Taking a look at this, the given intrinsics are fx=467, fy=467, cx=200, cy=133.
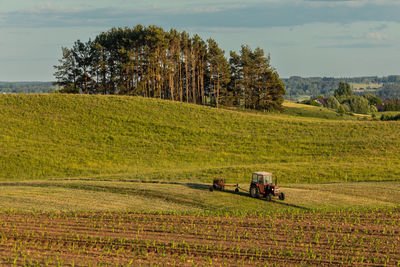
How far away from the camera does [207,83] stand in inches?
4496

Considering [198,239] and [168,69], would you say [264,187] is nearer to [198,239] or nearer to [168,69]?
[198,239]

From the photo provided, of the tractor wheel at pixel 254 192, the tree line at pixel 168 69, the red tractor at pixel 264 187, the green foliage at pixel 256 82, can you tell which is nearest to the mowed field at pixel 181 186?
the red tractor at pixel 264 187

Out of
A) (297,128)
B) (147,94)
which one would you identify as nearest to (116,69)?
(147,94)

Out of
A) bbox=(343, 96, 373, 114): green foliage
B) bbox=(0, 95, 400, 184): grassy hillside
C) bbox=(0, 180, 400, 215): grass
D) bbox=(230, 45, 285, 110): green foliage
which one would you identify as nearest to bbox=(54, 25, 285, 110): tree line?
bbox=(230, 45, 285, 110): green foliage

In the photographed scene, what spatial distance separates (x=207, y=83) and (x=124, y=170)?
220ft

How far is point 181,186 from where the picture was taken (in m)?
37.8

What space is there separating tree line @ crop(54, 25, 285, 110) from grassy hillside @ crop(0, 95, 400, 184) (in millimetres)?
16057

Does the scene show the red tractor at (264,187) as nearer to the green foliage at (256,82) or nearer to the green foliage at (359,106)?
the green foliage at (256,82)

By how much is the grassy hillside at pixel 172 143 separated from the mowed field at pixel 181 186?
21 cm

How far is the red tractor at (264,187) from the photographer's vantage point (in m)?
31.2

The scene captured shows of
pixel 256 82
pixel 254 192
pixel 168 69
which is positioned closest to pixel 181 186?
pixel 254 192

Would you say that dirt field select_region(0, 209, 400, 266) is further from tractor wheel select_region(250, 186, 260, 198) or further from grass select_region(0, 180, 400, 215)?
tractor wheel select_region(250, 186, 260, 198)

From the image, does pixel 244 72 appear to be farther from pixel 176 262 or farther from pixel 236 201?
pixel 176 262

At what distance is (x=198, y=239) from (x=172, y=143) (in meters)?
41.6
